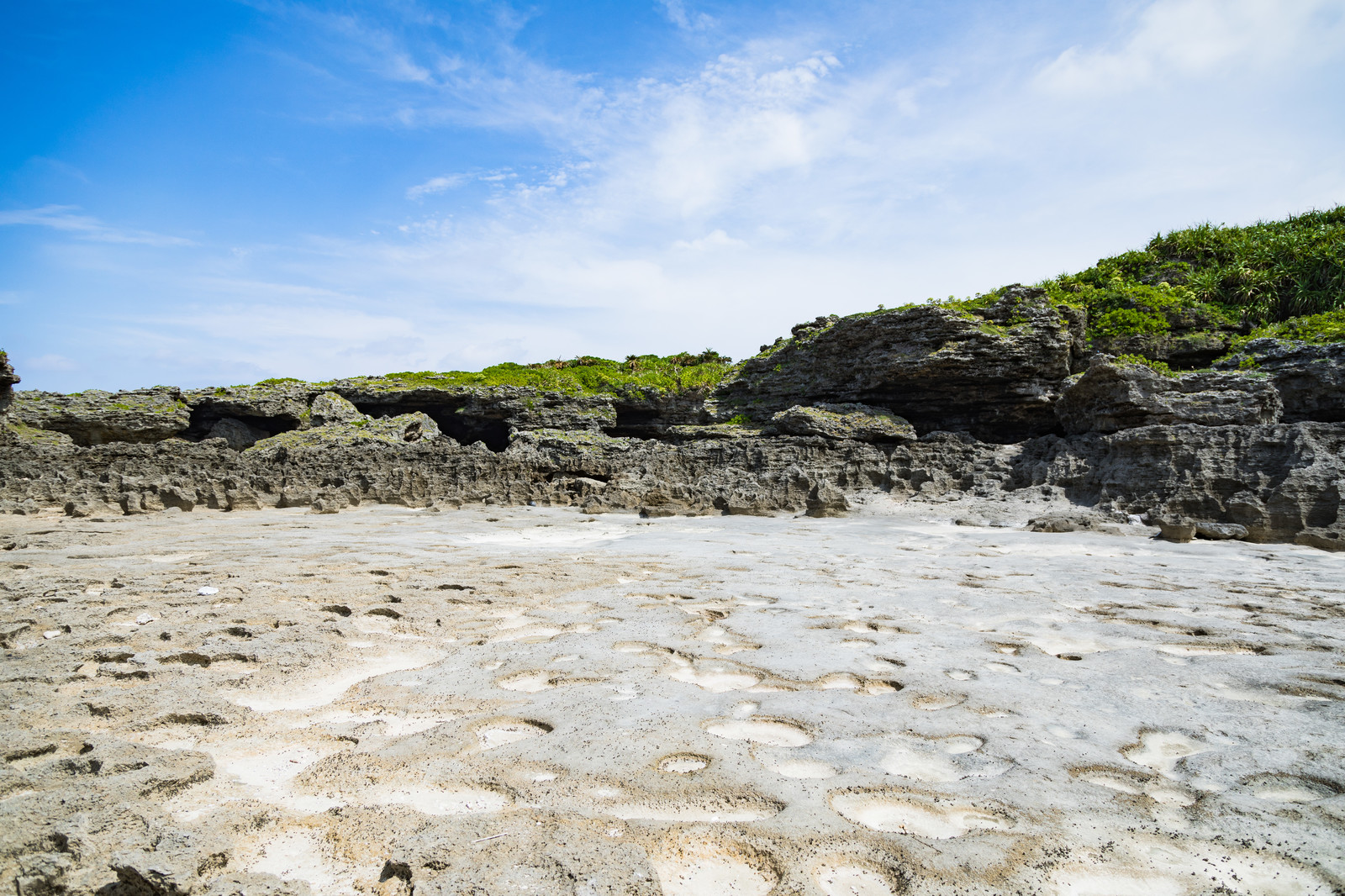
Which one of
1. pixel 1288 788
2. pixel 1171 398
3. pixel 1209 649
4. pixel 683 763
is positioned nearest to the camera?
pixel 1288 788

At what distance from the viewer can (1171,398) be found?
13719 mm

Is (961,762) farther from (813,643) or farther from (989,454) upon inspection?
(989,454)

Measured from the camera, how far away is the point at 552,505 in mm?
15797

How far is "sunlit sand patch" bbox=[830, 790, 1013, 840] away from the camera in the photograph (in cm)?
218

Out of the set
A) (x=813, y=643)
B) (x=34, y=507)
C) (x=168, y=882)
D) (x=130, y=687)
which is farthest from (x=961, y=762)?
(x=34, y=507)

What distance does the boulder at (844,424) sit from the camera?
17625 mm

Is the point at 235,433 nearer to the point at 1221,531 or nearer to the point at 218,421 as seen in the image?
the point at 218,421

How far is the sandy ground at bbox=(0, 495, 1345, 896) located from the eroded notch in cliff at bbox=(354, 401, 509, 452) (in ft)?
57.3

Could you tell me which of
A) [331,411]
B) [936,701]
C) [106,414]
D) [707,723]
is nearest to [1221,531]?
[936,701]

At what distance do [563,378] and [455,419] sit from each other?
415 cm

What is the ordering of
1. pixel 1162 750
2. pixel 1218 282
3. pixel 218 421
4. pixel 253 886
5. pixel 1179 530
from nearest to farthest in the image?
pixel 253 886 → pixel 1162 750 → pixel 1179 530 → pixel 1218 282 → pixel 218 421

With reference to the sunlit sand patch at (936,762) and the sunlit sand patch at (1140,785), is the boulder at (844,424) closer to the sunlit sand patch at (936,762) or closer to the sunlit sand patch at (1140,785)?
the sunlit sand patch at (936,762)

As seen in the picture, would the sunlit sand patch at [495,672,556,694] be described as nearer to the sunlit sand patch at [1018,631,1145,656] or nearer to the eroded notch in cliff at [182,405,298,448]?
the sunlit sand patch at [1018,631,1145,656]

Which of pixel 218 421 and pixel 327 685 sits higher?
pixel 218 421
